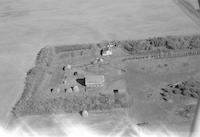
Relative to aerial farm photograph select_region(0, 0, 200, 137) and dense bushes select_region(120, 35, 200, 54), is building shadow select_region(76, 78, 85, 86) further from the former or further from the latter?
dense bushes select_region(120, 35, 200, 54)

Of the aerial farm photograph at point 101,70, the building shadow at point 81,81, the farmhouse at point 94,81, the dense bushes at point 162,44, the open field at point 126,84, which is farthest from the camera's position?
the dense bushes at point 162,44

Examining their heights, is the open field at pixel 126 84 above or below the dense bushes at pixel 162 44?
below

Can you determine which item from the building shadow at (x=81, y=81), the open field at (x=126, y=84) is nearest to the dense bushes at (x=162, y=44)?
the open field at (x=126, y=84)

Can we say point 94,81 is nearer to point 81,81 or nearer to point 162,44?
point 81,81

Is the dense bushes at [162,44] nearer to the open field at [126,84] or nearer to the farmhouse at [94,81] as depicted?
the open field at [126,84]

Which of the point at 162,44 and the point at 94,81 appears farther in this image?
the point at 162,44

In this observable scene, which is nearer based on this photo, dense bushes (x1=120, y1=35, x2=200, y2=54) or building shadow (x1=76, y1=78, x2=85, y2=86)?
building shadow (x1=76, y1=78, x2=85, y2=86)

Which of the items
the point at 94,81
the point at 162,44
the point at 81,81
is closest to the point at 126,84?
the point at 94,81

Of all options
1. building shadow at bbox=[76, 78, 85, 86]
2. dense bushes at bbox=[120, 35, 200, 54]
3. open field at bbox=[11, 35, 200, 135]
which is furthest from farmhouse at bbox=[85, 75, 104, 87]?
dense bushes at bbox=[120, 35, 200, 54]
